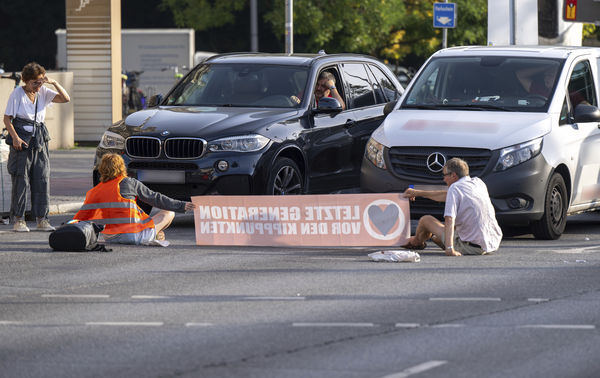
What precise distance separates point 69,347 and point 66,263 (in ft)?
13.0

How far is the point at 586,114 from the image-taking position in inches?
545

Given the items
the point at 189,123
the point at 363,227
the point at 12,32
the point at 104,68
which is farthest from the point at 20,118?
the point at 12,32

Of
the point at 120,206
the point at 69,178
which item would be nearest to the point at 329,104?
the point at 120,206

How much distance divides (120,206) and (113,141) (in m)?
1.72

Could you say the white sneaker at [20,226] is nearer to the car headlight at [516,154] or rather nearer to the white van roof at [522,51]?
the white van roof at [522,51]

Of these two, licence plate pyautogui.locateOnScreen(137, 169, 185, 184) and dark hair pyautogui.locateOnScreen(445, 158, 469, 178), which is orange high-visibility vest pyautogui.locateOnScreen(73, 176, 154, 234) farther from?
dark hair pyautogui.locateOnScreen(445, 158, 469, 178)

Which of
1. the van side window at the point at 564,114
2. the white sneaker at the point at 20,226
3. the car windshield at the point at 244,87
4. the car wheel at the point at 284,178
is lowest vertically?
the white sneaker at the point at 20,226

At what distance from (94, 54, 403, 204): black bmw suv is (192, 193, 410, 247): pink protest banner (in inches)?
33.1

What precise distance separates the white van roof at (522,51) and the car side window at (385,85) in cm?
201

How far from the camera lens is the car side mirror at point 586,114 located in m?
13.9

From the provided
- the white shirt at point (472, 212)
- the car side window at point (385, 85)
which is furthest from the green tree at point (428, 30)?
the white shirt at point (472, 212)

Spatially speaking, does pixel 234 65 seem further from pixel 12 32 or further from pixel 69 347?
pixel 12 32

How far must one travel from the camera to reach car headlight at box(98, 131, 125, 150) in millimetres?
14430

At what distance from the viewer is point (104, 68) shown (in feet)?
88.7
